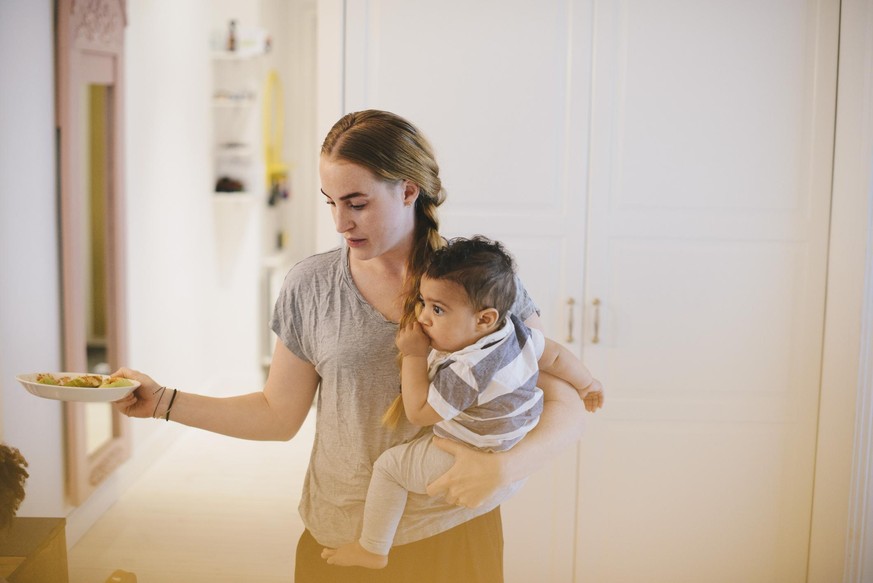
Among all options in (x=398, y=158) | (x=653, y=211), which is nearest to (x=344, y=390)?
(x=398, y=158)

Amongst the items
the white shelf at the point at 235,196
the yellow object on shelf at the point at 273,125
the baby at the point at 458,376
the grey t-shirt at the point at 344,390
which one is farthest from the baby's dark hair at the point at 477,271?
the yellow object on shelf at the point at 273,125

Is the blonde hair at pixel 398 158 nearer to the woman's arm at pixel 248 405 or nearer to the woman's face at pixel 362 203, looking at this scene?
the woman's face at pixel 362 203

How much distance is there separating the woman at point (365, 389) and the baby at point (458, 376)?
31 millimetres

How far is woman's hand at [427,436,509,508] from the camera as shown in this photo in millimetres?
1402

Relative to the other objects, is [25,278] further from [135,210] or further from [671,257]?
[671,257]

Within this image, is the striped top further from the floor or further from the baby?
the floor

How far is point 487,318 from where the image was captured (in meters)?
1.40

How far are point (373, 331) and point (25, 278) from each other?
5.27 feet

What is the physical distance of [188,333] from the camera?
4527mm

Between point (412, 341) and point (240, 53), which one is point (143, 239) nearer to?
point (240, 53)

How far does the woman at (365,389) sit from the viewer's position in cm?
140

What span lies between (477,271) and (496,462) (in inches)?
11.5

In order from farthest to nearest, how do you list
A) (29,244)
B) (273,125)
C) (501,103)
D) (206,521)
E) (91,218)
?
(273,125) < (206,521) < (91,218) < (29,244) < (501,103)

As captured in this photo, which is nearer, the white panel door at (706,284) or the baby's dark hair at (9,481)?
the baby's dark hair at (9,481)
